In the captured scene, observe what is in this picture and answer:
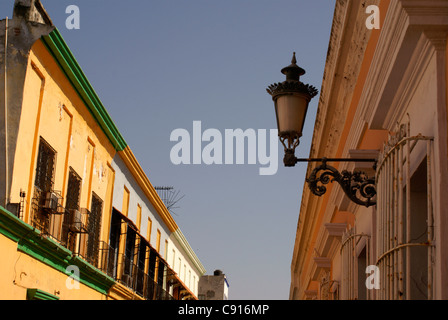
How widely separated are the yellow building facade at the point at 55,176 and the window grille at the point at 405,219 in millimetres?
6560

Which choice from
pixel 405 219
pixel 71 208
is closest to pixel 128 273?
pixel 71 208

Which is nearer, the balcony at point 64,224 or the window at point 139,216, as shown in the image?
the balcony at point 64,224

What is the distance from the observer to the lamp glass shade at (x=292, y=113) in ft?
19.7

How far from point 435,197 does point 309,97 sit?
2.12m

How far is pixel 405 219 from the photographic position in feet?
16.2

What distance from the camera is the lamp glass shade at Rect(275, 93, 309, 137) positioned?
19.7 ft

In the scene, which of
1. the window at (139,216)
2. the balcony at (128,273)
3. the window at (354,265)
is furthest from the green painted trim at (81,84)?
the window at (354,265)

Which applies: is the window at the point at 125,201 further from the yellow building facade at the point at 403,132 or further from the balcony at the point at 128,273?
the yellow building facade at the point at 403,132

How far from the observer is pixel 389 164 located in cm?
501

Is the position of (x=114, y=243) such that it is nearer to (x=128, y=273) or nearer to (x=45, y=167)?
(x=128, y=273)


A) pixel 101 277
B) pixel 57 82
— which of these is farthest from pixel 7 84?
pixel 101 277

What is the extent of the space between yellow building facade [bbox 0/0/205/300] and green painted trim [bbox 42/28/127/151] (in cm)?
2
